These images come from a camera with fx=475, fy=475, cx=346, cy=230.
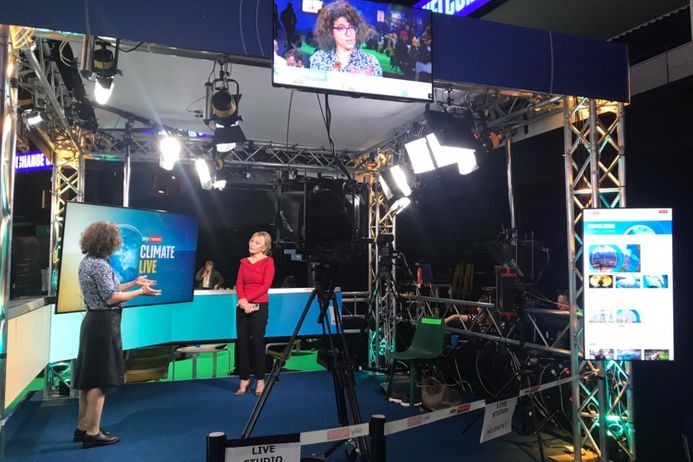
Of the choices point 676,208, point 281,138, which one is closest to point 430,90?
point 676,208

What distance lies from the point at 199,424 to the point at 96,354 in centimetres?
120

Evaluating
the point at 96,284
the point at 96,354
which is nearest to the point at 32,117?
the point at 96,284

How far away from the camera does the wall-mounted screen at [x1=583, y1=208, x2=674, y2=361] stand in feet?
9.78

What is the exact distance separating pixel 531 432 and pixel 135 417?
11.1ft

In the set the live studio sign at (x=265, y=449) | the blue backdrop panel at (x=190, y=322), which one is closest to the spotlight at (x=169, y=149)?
the blue backdrop panel at (x=190, y=322)

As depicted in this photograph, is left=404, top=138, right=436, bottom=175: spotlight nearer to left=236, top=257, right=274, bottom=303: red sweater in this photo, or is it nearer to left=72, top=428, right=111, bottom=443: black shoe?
left=236, top=257, right=274, bottom=303: red sweater

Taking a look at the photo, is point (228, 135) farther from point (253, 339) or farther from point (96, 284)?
point (253, 339)

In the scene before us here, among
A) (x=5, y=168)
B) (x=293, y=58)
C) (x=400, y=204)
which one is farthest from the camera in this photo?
(x=400, y=204)

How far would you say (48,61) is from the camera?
422 centimetres

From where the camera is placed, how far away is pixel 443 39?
307 centimetres

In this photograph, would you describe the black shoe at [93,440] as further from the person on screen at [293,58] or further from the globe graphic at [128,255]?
the person on screen at [293,58]

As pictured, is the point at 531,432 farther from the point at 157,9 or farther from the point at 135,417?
the point at 157,9

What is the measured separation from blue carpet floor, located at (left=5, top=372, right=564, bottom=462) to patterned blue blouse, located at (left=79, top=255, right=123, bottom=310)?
1.08 m

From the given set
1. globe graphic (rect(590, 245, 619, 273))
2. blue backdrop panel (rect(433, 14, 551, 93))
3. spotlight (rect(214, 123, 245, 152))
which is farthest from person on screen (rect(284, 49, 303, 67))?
globe graphic (rect(590, 245, 619, 273))
